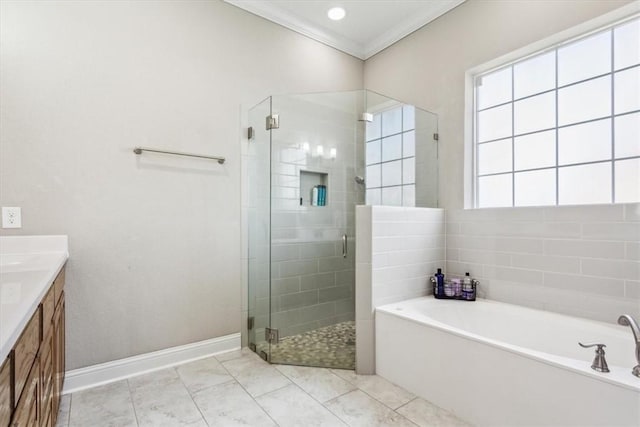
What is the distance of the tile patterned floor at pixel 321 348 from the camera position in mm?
2309

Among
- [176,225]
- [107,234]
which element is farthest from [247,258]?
[107,234]

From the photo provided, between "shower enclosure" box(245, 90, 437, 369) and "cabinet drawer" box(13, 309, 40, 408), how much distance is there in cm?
163

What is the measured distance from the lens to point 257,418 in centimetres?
171

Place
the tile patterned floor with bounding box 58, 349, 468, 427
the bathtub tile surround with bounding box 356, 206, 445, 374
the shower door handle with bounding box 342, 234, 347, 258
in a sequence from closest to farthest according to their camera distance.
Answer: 1. the tile patterned floor with bounding box 58, 349, 468, 427
2. the bathtub tile surround with bounding box 356, 206, 445, 374
3. the shower door handle with bounding box 342, 234, 347, 258

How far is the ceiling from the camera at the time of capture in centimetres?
273

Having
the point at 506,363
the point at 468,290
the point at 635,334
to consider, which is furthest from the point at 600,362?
the point at 468,290

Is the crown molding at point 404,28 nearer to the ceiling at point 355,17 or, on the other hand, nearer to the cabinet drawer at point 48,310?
the ceiling at point 355,17

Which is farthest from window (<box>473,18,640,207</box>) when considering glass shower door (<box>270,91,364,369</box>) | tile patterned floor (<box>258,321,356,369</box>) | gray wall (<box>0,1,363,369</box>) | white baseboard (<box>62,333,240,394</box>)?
white baseboard (<box>62,333,240,394</box>)

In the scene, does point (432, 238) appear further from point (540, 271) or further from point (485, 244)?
point (540, 271)

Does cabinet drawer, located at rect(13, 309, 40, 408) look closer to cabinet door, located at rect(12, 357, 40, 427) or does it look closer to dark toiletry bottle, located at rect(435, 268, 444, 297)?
cabinet door, located at rect(12, 357, 40, 427)

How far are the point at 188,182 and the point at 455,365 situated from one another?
209 centimetres

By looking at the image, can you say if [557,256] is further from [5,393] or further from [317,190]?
[5,393]

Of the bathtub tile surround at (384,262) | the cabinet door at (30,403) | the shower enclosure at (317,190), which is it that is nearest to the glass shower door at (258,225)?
the shower enclosure at (317,190)

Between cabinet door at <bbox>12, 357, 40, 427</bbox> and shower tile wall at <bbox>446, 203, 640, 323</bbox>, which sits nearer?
cabinet door at <bbox>12, 357, 40, 427</bbox>
